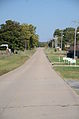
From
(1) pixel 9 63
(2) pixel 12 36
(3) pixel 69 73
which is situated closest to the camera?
(3) pixel 69 73

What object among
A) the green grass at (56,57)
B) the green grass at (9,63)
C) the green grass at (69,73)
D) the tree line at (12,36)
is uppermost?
the tree line at (12,36)

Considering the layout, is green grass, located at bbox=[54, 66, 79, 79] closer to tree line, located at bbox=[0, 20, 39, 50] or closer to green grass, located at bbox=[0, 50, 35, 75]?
green grass, located at bbox=[0, 50, 35, 75]

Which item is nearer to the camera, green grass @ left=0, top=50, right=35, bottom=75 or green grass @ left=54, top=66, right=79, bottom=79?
green grass @ left=54, top=66, right=79, bottom=79

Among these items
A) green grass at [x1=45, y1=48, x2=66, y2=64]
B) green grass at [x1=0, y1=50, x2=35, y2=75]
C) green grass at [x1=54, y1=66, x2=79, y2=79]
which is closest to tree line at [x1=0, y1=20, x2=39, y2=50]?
green grass at [x1=45, y1=48, x2=66, y2=64]

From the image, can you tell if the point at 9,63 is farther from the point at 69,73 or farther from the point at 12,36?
the point at 12,36

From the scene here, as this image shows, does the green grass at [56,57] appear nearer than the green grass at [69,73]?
No

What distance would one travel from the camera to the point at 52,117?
9.03 m

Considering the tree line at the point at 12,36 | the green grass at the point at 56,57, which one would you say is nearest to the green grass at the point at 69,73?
the green grass at the point at 56,57

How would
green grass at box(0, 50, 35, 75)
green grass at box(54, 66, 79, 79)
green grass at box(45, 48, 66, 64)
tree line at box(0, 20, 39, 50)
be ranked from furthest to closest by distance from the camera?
tree line at box(0, 20, 39, 50), green grass at box(45, 48, 66, 64), green grass at box(0, 50, 35, 75), green grass at box(54, 66, 79, 79)

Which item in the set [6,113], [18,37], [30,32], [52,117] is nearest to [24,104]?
[6,113]

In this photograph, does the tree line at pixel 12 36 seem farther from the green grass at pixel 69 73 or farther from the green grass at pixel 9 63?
the green grass at pixel 69 73

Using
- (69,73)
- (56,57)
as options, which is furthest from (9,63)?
(56,57)

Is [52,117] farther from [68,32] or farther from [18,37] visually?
[68,32]

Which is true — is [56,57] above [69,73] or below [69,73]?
below
